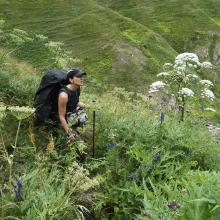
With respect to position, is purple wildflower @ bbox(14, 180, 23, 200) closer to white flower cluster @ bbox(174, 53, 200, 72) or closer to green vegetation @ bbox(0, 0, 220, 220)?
green vegetation @ bbox(0, 0, 220, 220)

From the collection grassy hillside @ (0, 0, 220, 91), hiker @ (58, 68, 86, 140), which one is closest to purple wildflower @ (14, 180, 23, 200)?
hiker @ (58, 68, 86, 140)

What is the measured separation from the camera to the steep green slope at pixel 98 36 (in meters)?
41.5

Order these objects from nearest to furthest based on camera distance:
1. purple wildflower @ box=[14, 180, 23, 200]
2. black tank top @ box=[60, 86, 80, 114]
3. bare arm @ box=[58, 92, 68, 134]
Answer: purple wildflower @ box=[14, 180, 23, 200]
bare arm @ box=[58, 92, 68, 134]
black tank top @ box=[60, 86, 80, 114]

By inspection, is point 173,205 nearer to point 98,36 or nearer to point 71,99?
point 71,99

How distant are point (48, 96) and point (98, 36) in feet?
127

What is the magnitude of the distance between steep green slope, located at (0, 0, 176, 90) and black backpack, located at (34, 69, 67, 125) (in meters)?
29.5

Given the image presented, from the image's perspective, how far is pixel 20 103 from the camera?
10.3 meters

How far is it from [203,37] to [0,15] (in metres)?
30.5

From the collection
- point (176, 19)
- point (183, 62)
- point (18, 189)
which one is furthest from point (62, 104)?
point (176, 19)

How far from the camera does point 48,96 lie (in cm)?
884

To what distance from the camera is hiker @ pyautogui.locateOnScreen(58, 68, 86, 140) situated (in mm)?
8523

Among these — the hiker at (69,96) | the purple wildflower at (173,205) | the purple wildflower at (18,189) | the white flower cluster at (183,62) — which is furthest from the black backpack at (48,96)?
the purple wildflower at (173,205)

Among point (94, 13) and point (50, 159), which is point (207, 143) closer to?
point (50, 159)

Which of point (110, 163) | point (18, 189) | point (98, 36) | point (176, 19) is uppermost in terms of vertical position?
point (18, 189)
